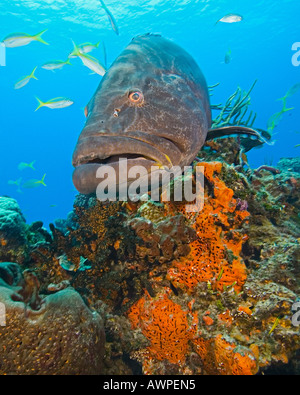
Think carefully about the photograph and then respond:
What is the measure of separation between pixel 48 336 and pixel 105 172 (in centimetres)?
170

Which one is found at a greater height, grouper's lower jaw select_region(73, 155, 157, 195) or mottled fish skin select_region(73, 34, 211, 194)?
mottled fish skin select_region(73, 34, 211, 194)

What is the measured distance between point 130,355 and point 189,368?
80cm

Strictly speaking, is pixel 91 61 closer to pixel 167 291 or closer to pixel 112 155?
pixel 112 155

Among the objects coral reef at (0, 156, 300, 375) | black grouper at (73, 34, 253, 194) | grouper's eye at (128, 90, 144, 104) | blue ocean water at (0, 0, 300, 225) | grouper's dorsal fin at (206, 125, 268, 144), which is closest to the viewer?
coral reef at (0, 156, 300, 375)

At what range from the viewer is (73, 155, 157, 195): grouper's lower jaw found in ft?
7.70

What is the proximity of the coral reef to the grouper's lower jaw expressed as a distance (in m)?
0.88

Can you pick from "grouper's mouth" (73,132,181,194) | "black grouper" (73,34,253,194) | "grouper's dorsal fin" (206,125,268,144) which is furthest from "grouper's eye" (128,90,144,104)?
"grouper's dorsal fin" (206,125,268,144)

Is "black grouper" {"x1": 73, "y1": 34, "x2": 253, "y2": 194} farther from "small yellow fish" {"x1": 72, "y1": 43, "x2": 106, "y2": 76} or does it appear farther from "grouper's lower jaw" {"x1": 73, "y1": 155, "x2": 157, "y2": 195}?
"small yellow fish" {"x1": 72, "y1": 43, "x2": 106, "y2": 76}

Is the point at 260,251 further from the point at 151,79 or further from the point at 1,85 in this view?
the point at 1,85

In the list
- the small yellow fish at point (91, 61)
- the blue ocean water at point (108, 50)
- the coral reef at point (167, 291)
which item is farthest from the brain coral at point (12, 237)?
the blue ocean water at point (108, 50)

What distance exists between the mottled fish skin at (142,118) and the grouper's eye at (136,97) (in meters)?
0.03

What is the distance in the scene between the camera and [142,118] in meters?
2.63

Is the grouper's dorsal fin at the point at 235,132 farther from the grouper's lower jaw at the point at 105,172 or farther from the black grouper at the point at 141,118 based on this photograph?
the grouper's lower jaw at the point at 105,172

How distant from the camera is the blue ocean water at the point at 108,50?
116 feet
